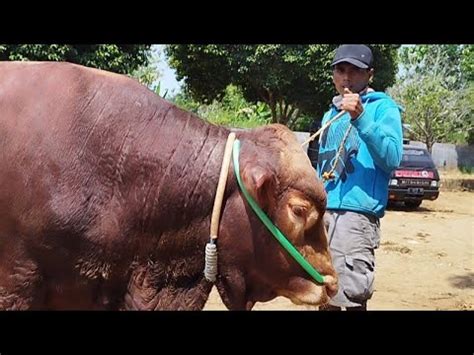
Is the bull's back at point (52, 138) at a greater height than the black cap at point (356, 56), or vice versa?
the black cap at point (356, 56)

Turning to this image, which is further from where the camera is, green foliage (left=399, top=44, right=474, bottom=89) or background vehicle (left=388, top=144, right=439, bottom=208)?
green foliage (left=399, top=44, right=474, bottom=89)

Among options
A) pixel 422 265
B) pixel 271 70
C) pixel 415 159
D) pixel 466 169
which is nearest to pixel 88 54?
pixel 422 265

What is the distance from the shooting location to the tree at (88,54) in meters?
9.48

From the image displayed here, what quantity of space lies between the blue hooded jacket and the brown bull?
0.75 m

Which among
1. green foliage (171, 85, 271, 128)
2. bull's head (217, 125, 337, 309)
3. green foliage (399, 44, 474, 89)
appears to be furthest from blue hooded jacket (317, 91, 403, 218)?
green foliage (399, 44, 474, 89)

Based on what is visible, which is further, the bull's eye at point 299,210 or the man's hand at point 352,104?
the man's hand at point 352,104

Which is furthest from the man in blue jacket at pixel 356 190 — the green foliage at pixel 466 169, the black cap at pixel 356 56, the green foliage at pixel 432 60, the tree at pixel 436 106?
the green foliage at pixel 432 60

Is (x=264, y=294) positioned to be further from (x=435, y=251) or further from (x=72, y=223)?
(x=435, y=251)

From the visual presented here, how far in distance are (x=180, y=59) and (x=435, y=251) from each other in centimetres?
1107

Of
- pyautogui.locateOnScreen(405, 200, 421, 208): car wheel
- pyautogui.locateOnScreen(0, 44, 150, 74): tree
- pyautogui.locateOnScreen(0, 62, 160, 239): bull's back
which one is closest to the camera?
pyautogui.locateOnScreen(0, 62, 160, 239): bull's back

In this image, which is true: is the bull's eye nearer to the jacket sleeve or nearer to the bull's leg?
the jacket sleeve

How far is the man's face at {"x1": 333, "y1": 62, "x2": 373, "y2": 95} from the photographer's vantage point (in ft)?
10.5

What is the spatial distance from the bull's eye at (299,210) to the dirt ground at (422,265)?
185 centimetres

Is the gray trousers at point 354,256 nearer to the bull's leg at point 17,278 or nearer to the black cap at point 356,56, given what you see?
the black cap at point 356,56
